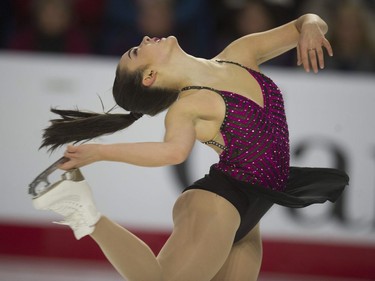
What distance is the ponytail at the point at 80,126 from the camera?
Answer: 318cm

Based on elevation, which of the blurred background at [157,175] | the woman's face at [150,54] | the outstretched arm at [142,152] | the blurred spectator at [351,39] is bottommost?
the blurred background at [157,175]

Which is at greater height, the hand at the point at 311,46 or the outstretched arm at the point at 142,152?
the hand at the point at 311,46

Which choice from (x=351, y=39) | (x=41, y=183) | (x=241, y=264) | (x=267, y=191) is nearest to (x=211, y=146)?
(x=267, y=191)

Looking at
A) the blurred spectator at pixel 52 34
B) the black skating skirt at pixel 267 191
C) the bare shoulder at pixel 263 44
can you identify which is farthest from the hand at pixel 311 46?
the blurred spectator at pixel 52 34

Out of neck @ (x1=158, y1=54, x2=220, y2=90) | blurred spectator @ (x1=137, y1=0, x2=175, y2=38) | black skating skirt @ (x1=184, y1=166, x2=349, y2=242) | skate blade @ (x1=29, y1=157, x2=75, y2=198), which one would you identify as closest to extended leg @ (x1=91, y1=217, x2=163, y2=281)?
skate blade @ (x1=29, y1=157, x2=75, y2=198)

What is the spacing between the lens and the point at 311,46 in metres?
3.18

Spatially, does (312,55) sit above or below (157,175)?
above

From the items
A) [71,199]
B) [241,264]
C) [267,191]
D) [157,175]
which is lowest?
[157,175]

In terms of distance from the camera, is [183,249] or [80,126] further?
[80,126]

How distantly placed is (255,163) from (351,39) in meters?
2.78

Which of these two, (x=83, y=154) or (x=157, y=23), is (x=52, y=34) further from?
(x=83, y=154)

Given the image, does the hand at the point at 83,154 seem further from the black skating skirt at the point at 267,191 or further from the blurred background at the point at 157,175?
the blurred background at the point at 157,175

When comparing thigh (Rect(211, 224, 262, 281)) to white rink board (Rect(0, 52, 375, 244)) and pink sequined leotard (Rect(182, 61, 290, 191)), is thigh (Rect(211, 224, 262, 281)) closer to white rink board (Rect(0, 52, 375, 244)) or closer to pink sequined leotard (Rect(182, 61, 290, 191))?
pink sequined leotard (Rect(182, 61, 290, 191))

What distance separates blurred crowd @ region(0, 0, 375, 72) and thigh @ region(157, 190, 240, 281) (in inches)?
98.9
